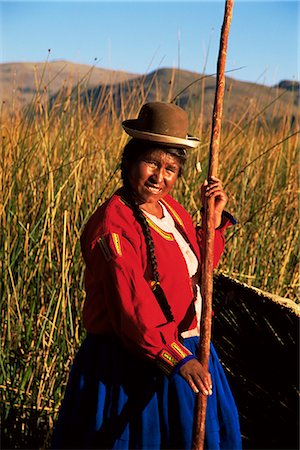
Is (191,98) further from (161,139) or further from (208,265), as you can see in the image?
(208,265)

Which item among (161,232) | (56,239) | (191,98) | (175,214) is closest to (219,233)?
(175,214)

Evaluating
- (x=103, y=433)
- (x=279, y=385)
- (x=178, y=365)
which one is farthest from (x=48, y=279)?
(x=178, y=365)

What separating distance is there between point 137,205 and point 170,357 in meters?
0.38

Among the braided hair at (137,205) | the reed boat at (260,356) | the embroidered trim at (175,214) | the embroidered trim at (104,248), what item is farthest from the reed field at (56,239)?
the embroidered trim at (104,248)

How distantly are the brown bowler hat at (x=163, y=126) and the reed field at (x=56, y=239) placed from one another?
857 mm

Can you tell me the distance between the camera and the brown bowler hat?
1911mm

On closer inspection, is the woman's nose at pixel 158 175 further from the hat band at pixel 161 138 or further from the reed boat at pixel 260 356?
the reed boat at pixel 260 356

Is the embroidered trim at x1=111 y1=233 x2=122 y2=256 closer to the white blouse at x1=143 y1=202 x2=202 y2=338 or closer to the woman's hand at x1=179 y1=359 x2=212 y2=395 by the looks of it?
the white blouse at x1=143 y1=202 x2=202 y2=338

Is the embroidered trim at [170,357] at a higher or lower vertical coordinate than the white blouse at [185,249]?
lower

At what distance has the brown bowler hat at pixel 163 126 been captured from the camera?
191 centimetres

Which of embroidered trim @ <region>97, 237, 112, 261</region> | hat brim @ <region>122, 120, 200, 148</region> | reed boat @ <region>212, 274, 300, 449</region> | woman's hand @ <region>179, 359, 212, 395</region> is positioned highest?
hat brim @ <region>122, 120, 200, 148</region>

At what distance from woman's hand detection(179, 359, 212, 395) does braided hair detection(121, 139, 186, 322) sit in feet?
0.48

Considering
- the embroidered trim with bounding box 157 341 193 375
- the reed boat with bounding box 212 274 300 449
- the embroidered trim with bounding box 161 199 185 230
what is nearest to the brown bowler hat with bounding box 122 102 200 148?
the embroidered trim with bounding box 161 199 185 230

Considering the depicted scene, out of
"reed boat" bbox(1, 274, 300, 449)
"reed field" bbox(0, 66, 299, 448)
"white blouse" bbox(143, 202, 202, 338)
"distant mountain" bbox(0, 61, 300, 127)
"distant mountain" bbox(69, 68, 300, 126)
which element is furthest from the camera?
"distant mountain" bbox(69, 68, 300, 126)
